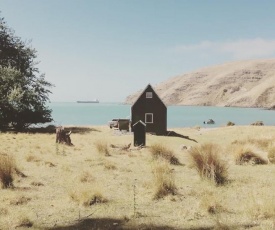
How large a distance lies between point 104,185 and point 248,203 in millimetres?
4608

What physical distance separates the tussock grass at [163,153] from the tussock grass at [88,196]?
6622 millimetres

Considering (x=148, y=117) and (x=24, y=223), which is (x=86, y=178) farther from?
(x=148, y=117)

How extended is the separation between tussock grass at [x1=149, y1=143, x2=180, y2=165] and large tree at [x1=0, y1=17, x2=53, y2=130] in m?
25.2

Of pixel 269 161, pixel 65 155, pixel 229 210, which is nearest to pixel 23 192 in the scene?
pixel 229 210

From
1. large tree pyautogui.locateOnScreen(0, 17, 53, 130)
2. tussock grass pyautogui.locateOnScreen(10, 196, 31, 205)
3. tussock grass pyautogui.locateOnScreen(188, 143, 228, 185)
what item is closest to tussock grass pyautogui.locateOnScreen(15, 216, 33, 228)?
tussock grass pyautogui.locateOnScreen(10, 196, 31, 205)

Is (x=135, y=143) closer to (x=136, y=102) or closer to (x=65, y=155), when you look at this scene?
(x=65, y=155)

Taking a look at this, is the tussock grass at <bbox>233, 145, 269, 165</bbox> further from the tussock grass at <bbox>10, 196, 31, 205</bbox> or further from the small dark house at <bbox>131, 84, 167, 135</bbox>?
the small dark house at <bbox>131, 84, 167, 135</bbox>

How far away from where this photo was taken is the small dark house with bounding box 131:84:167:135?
39.4 m

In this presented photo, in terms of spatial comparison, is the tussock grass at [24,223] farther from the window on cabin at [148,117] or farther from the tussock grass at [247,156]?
the window on cabin at [148,117]

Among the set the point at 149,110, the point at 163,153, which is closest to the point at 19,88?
the point at 149,110

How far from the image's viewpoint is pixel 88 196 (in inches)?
352

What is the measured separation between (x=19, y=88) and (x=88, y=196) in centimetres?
3180

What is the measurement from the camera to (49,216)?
26.2ft

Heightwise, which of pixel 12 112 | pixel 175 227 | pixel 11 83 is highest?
pixel 11 83
